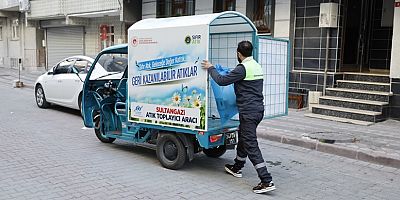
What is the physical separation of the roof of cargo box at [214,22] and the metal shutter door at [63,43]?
16221 mm

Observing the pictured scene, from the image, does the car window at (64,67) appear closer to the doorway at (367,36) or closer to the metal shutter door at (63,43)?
the doorway at (367,36)

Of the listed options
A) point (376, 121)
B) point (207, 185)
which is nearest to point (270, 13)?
point (376, 121)

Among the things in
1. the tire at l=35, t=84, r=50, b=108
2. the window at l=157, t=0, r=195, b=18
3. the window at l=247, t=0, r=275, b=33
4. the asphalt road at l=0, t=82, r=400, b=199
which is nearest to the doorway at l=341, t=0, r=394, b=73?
the window at l=247, t=0, r=275, b=33

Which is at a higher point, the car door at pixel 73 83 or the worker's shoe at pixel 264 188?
the car door at pixel 73 83

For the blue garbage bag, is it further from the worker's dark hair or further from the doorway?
the doorway

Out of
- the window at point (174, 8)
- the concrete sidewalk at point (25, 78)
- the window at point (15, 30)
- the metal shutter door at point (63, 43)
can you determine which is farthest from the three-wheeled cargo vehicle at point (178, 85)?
the window at point (15, 30)

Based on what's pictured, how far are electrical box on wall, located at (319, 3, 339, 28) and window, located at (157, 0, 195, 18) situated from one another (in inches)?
214

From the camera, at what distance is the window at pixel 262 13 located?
12.4 metres

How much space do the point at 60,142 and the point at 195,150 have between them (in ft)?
9.54

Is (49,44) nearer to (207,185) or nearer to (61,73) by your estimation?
(61,73)

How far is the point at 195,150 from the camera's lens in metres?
6.15

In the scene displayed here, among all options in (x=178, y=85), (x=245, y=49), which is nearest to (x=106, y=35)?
(x=178, y=85)

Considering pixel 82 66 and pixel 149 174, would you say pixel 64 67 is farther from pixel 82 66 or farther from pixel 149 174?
pixel 149 174

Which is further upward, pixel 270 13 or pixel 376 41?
pixel 270 13
